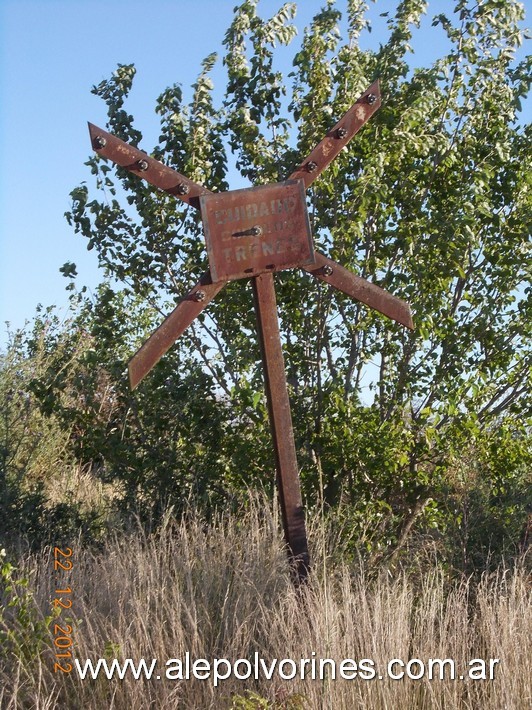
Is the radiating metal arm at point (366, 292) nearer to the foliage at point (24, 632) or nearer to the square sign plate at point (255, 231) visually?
the square sign plate at point (255, 231)

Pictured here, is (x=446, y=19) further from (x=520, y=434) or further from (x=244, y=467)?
(x=244, y=467)

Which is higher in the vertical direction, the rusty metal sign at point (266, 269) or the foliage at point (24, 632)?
the rusty metal sign at point (266, 269)

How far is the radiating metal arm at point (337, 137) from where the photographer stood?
573 centimetres

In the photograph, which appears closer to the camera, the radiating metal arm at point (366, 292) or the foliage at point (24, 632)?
the foliage at point (24, 632)

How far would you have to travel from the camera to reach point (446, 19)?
25.4 ft

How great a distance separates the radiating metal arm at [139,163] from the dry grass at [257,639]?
1985 millimetres

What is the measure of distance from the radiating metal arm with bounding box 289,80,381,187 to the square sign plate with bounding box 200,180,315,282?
23 centimetres

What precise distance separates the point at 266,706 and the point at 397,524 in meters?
3.57

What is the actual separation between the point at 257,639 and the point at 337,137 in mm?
2764

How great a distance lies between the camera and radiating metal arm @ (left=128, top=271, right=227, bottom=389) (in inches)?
214
